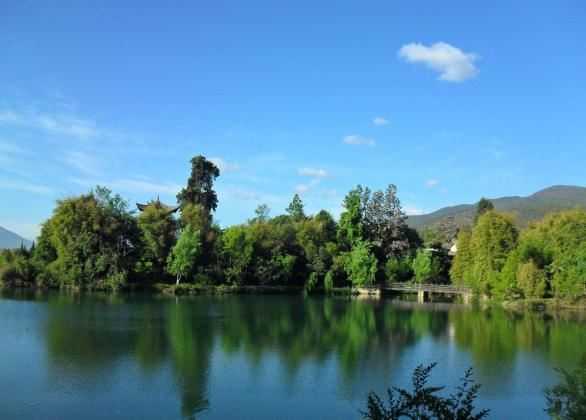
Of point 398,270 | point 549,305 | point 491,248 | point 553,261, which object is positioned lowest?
point 549,305

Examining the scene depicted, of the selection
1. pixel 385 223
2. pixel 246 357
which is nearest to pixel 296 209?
pixel 385 223

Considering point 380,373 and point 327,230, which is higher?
point 327,230

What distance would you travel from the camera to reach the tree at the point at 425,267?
225ft

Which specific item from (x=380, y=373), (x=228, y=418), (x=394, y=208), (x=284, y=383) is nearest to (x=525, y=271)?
(x=394, y=208)

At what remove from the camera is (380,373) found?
23.1 m

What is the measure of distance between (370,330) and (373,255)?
31.3 m

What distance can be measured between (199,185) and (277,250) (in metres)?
13.7

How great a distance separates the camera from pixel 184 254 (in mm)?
60812

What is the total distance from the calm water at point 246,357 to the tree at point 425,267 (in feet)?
73.0

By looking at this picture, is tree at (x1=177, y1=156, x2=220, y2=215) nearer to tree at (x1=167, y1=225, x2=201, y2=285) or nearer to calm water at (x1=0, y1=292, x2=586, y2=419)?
tree at (x1=167, y1=225, x2=201, y2=285)

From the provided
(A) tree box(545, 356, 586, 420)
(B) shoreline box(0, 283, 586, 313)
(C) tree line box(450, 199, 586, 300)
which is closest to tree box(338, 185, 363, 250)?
(B) shoreline box(0, 283, 586, 313)

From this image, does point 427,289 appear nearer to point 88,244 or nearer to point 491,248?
point 491,248

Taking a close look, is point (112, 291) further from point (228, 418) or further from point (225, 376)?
point (228, 418)

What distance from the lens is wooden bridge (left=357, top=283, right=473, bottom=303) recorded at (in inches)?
2493
